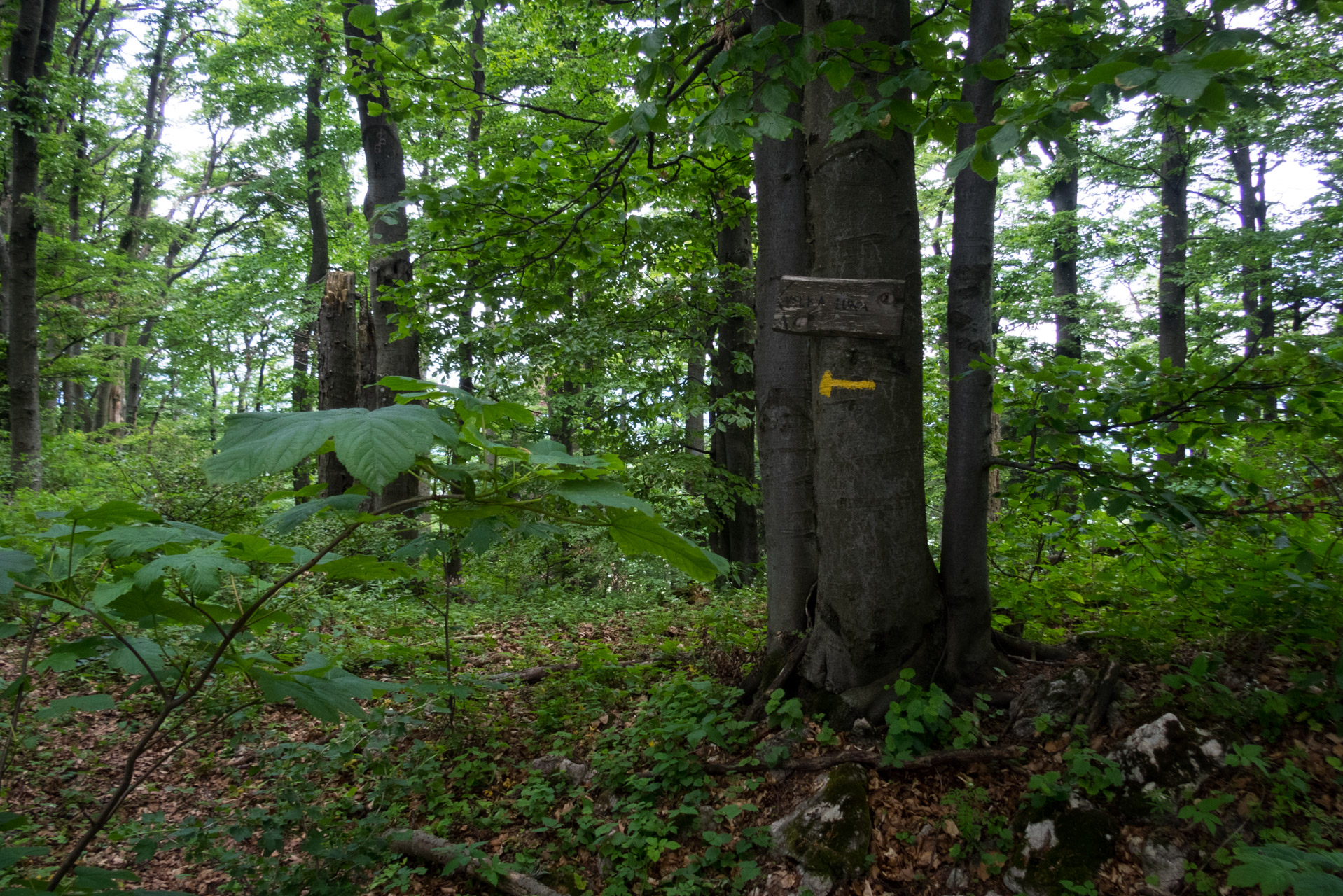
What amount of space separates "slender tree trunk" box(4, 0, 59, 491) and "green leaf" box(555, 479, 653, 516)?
1141 cm

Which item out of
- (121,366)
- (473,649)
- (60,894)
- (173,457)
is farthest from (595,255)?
(121,366)

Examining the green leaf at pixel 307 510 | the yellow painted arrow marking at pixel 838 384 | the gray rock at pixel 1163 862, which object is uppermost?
the yellow painted arrow marking at pixel 838 384

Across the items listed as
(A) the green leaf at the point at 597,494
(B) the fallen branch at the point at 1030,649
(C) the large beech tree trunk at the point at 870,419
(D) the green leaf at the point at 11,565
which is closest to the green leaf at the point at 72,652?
(D) the green leaf at the point at 11,565

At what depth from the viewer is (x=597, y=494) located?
1254mm

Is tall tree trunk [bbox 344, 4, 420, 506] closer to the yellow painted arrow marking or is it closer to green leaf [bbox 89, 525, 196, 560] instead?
the yellow painted arrow marking

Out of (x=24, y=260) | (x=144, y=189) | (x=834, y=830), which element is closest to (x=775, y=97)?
(x=834, y=830)

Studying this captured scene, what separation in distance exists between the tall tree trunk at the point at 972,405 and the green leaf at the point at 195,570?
294cm

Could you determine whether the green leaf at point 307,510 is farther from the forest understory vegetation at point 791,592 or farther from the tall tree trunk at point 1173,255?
the tall tree trunk at point 1173,255

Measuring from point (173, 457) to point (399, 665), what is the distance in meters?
6.82

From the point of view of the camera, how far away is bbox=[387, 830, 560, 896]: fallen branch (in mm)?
2693

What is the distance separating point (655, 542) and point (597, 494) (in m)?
0.16

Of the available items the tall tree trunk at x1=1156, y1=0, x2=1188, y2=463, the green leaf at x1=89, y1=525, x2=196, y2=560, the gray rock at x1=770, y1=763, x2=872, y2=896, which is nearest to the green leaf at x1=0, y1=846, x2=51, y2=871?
the green leaf at x1=89, y1=525, x2=196, y2=560

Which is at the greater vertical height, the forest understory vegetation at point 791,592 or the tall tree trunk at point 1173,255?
the tall tree trunk at point 1173,255

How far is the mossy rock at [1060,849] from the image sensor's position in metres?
2.31
